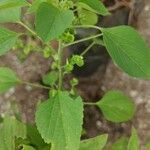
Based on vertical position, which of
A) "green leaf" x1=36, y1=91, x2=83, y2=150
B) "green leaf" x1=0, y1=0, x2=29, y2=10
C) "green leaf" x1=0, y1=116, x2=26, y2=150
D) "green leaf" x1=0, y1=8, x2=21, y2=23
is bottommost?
"green leaf" x1=0, y1=116, x2=26, y2=150

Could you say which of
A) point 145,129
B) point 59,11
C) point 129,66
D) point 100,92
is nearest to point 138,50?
point 129,66

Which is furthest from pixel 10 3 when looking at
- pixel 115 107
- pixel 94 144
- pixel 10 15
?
pixel 115 107

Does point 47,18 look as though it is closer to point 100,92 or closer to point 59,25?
point 59,25

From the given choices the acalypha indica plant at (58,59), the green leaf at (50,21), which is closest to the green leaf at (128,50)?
the acalypha indica plant at (58,59)

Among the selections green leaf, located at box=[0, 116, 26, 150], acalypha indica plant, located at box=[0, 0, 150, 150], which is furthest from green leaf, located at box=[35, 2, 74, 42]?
green leaf, located at box=[0, 116, 26, 150]

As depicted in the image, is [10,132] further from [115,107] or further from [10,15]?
[115,107]

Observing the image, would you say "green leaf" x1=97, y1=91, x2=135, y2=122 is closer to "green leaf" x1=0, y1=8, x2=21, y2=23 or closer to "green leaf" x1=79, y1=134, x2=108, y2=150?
"green leaf" x1=79, y1=134, x2=108, y2=150
